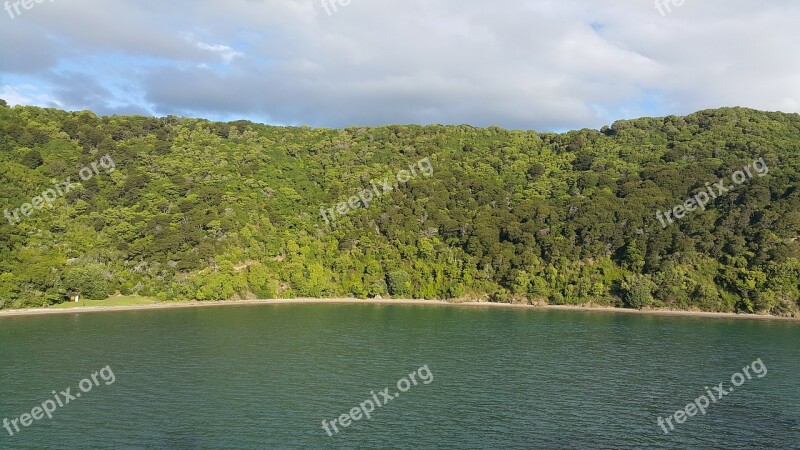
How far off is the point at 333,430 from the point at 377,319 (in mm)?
45077

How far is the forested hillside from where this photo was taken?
91750mm

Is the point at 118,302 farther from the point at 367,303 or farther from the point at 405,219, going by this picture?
the point at 405,219

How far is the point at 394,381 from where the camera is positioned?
48281 mm

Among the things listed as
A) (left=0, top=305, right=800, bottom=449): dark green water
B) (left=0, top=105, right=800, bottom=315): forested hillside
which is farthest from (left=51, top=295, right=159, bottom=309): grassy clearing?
(left=0, top=305, right=800, bottom=449): dark green water

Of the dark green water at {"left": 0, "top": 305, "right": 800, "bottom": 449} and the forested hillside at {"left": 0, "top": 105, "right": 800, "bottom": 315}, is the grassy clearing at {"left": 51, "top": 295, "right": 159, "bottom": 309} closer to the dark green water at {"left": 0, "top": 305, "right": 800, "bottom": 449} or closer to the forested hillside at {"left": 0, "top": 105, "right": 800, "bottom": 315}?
the forested hillside at {"left": 0, "top": 105, "right": 800, "bottom": 315}

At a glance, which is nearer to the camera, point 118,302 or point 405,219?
point 118,302

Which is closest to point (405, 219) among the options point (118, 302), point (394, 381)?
point (118, 302)

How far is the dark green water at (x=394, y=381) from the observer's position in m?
36.0

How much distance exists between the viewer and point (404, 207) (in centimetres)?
11669

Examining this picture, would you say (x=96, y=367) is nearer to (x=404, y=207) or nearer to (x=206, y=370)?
(x=206, y=370)

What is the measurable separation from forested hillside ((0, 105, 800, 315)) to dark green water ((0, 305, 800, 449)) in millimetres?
14992

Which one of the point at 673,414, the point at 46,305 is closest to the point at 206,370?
the point at 673,414

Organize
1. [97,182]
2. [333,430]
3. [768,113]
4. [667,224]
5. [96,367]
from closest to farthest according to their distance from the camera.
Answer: [333,430]
[96,367]
[667,224]
[97,182]
[768,113]

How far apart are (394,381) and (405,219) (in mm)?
67221
